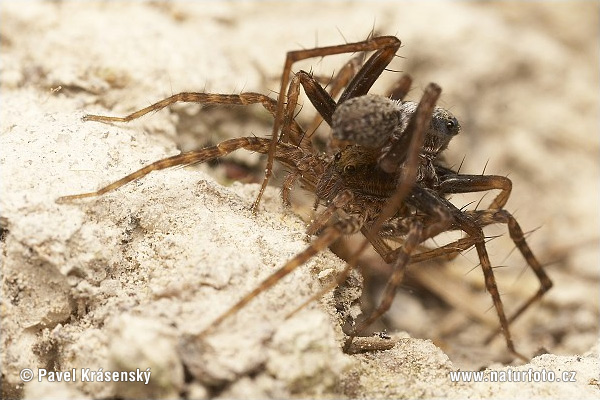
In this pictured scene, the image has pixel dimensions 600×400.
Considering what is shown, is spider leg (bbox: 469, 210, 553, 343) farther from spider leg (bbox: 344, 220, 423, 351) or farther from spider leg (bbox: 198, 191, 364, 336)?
spider leg (bbox: 198, 191, 364, 336)

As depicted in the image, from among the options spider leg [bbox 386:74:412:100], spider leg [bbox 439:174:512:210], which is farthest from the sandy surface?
spider leg [bbox 439:174:512:210]

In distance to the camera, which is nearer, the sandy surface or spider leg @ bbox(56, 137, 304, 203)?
the sandy surface

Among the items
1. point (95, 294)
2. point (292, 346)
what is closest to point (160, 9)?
point (95, 294)

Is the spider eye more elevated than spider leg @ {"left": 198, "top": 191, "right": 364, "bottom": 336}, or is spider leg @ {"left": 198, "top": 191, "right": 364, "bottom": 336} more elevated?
the spider eye

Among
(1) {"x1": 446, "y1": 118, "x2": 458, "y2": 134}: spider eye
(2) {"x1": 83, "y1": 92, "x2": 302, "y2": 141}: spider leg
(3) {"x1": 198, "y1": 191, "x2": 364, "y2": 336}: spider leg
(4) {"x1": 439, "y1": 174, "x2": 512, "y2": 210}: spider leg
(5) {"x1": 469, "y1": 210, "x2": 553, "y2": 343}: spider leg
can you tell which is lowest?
(3) {"x1": 198, "y1": 191, "x2": 364, "y2": 336}: spider leg

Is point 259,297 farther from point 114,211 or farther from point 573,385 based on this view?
point 573,385

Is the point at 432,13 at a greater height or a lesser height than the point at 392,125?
greater
